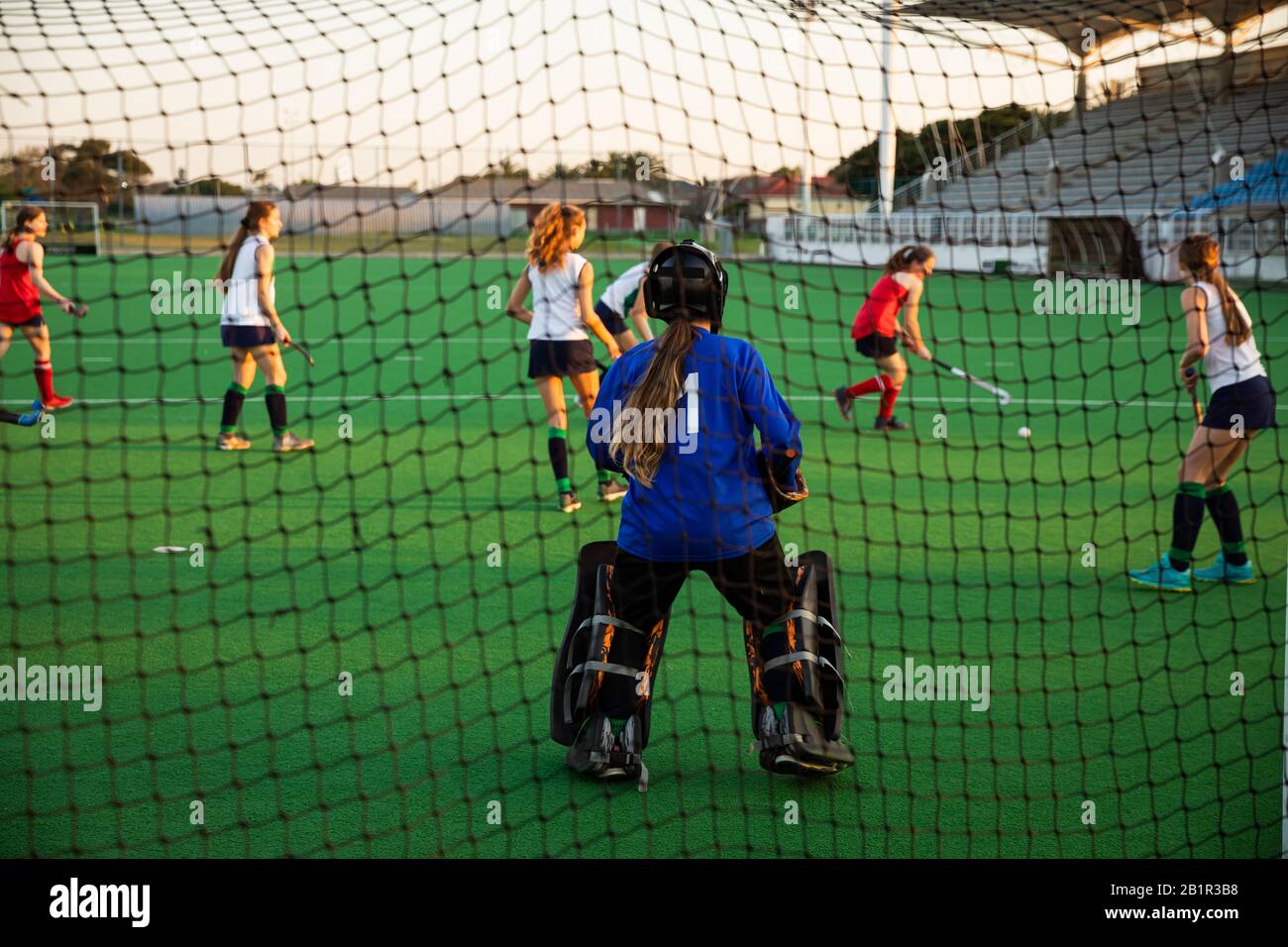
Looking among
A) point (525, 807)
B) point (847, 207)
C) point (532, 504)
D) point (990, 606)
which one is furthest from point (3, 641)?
point (847, 207)

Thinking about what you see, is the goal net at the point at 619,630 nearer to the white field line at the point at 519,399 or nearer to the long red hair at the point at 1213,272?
the long red hair at the point at 1213,272

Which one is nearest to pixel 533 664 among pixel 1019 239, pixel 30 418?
pixel 30 418

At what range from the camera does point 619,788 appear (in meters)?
4.05

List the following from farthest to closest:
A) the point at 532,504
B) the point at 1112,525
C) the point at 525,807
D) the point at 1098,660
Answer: the point at 532,504
the point at 1112,525
the point at 1098,660
the point at 525,807

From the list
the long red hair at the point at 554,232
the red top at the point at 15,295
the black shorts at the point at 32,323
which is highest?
the red top at the point at 15,295

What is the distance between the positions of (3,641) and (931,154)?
102ft

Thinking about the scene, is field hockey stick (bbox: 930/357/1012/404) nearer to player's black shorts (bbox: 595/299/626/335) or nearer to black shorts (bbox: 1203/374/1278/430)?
player's black shorts (bbox: 595/299/626/335)

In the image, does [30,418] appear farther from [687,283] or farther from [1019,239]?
[1019,239]

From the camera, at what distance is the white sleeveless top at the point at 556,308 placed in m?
7.28

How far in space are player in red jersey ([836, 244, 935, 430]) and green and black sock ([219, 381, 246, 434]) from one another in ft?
14.7

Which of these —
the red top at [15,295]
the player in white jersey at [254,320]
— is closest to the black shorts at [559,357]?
the player in white jersey at [254,320]

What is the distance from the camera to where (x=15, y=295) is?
10.0m

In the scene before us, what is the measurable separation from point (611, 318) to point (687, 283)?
4.76 meters
